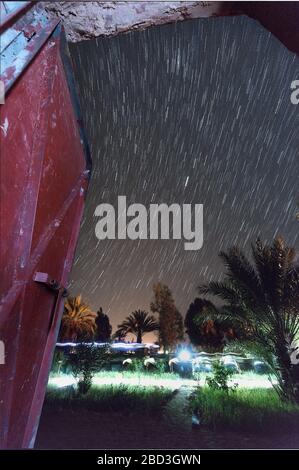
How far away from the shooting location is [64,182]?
8.07 feet

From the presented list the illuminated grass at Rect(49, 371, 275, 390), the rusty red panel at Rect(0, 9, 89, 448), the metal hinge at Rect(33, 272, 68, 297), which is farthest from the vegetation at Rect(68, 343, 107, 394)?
the metal hinge at Rect(33, 272, 68, 297)

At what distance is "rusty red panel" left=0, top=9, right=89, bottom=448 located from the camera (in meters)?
1.76

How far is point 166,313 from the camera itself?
25266 millimetres

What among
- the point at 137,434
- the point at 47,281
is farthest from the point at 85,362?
the point at 47,281

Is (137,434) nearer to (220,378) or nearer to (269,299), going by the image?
(220,378)

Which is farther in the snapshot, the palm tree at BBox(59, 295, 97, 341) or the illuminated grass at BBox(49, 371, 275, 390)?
the palm tree at BBox(59, 295, 97, 341)

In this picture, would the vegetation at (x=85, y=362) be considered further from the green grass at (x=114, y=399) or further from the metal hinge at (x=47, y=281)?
the metal hinge at (x=47, y=281)

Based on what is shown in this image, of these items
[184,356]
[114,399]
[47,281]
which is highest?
[184,356]

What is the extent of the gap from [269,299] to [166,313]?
48.8 ft

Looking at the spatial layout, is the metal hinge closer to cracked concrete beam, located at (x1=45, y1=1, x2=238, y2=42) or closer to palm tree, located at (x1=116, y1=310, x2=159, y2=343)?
cracked concrete beam, located at (x1=45, y1=1, x2=238, y2=42)

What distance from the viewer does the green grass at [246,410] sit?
10.2m

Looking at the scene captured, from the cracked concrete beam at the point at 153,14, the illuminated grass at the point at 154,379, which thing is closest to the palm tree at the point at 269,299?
the illuminated grass at the point at 154,379

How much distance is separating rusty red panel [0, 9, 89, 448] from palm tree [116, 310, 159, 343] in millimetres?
22363
